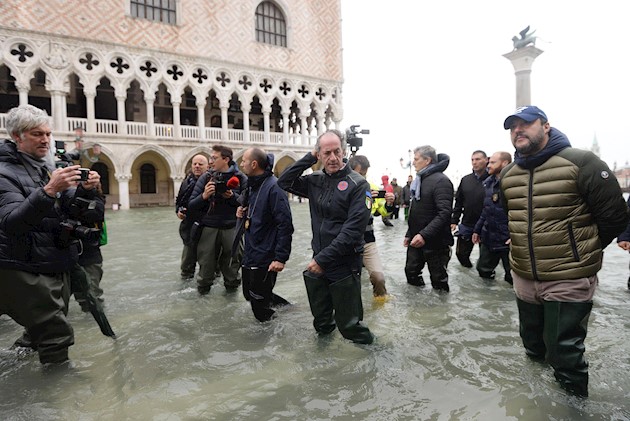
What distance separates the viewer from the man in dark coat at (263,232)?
12.9ft

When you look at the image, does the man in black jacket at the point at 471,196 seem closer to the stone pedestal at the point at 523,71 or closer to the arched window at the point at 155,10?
the stone pedestal at the point at 523,71

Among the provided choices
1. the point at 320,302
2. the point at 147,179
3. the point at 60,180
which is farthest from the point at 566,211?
the point at 147,179

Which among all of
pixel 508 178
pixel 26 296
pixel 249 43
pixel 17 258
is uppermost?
pixel 249 43

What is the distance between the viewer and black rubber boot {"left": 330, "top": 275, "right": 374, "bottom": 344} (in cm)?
328

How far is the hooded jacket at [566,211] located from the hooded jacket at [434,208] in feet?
7.04

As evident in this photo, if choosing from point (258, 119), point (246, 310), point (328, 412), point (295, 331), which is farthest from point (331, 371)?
point (258, 119)

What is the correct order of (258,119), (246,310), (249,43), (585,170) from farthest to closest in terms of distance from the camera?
(258,119), (249,43), (246,310), (585,170)

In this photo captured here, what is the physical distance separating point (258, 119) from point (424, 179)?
27736 mm

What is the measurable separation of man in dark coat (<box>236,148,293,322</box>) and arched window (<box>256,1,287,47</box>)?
25.5m

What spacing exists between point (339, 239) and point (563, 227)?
4.93ft

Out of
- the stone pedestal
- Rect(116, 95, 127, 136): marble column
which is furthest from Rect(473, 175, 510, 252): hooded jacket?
Rect(116, 95, 127, 136): marble column

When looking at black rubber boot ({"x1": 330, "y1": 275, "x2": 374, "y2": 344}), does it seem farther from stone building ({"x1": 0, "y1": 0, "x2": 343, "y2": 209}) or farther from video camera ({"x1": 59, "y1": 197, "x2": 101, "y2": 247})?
stone building ({"x1": 0, "y1": 0, "x2": 343, "y2": 209})

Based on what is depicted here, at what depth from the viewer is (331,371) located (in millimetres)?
3080

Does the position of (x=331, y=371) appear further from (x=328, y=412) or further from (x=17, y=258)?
(x=17, y=258)
